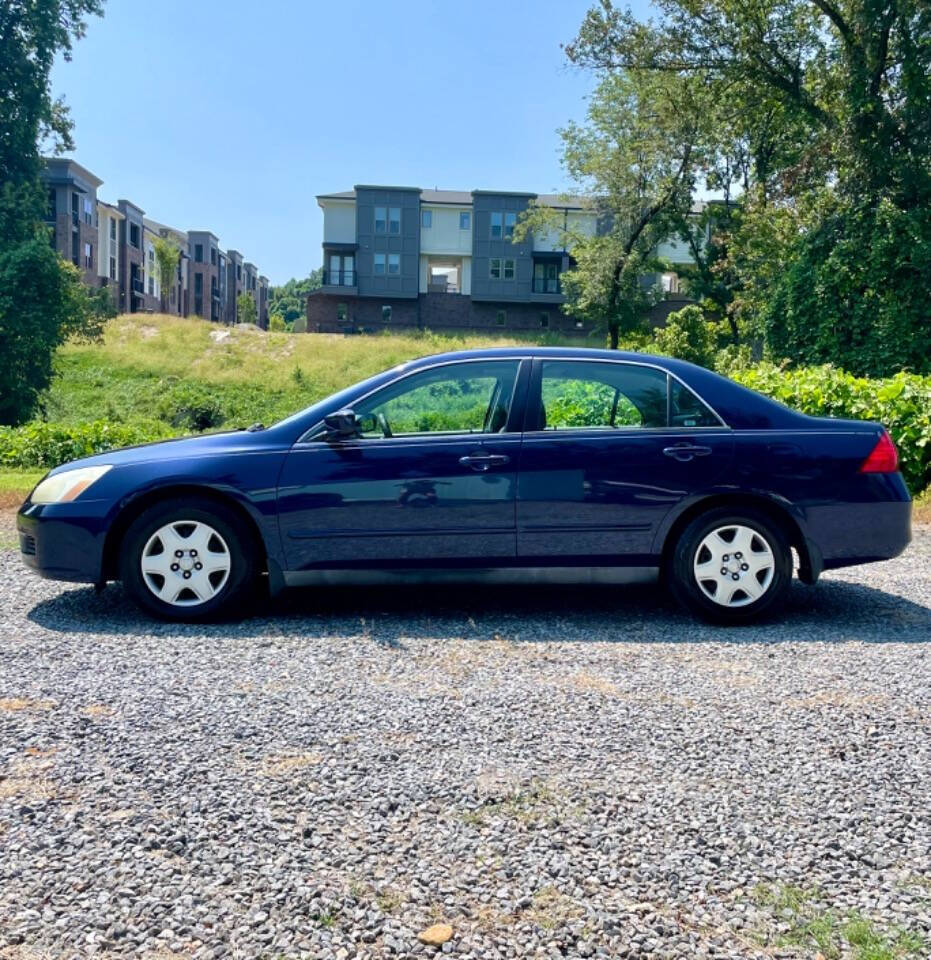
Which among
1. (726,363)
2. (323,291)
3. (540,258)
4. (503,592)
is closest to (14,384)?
(726,363)

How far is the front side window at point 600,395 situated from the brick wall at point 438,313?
6029 cm

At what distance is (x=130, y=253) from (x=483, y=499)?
250ft

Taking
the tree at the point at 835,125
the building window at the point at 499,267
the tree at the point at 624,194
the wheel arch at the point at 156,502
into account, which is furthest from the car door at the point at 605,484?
the building window at the point at 499,267

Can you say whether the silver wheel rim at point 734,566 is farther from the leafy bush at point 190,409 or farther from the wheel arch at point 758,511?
the leafy bush at point 190,409

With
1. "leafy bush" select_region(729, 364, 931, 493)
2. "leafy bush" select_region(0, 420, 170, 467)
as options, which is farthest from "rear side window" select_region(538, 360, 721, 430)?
"leafy bush" select_region(0, 420, 170, 467)

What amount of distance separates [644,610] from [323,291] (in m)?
61.4

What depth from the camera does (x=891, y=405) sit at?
10797 millimetres

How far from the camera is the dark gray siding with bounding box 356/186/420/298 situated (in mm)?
64312

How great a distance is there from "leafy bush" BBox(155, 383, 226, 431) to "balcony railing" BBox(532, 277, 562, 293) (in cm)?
3318

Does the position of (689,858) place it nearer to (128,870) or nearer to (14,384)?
(128,870)

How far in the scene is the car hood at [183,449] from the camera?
5633 mm

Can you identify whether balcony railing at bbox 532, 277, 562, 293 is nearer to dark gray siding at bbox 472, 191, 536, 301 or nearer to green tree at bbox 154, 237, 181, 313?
dark gray siding at bbox 472, 191, 536, 301

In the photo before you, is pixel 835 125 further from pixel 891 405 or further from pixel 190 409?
pixel 190 409

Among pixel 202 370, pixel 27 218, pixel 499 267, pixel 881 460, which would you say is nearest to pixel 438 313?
pixel 499 267
